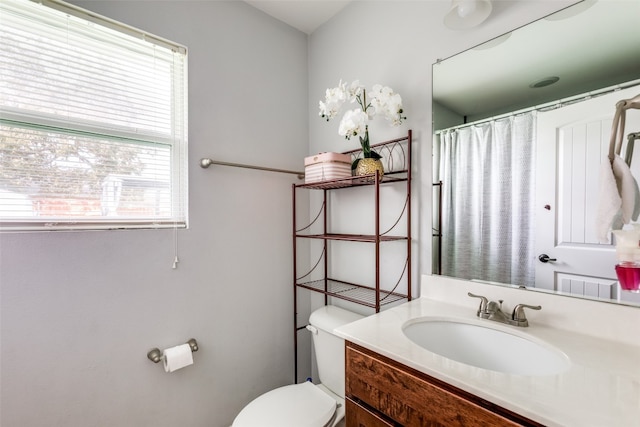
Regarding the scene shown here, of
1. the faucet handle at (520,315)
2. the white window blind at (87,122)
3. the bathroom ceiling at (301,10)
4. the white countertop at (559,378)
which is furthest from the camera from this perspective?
the bathroom ceiling at (301,10)

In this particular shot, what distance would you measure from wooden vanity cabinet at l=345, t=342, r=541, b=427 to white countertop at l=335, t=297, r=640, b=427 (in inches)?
1.1

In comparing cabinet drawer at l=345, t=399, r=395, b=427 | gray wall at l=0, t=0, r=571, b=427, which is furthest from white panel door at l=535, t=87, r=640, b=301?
cabinet drawer at l=345, t=399, r=395, b=427

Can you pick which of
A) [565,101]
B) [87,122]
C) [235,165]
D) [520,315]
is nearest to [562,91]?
[565,101]

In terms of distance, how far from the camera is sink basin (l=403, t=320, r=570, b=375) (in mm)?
841

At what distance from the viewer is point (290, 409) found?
1222mm

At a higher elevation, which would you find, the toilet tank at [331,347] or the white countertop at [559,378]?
the white countertop at [559,378]

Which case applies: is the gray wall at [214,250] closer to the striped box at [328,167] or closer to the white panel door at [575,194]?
the striped box at [328,167]

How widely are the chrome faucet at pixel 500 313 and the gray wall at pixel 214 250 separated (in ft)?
0.96

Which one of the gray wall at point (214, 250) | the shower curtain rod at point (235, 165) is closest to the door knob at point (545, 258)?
the gray wall at point (214, 250)

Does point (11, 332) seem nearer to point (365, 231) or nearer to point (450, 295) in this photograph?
point (365, 231)

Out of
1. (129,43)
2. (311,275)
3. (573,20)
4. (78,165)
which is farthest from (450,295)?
(129,43)

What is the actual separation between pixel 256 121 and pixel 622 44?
1515 mm

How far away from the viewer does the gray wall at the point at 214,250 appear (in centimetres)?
107

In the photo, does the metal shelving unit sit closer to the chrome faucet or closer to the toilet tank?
the toilet tank
